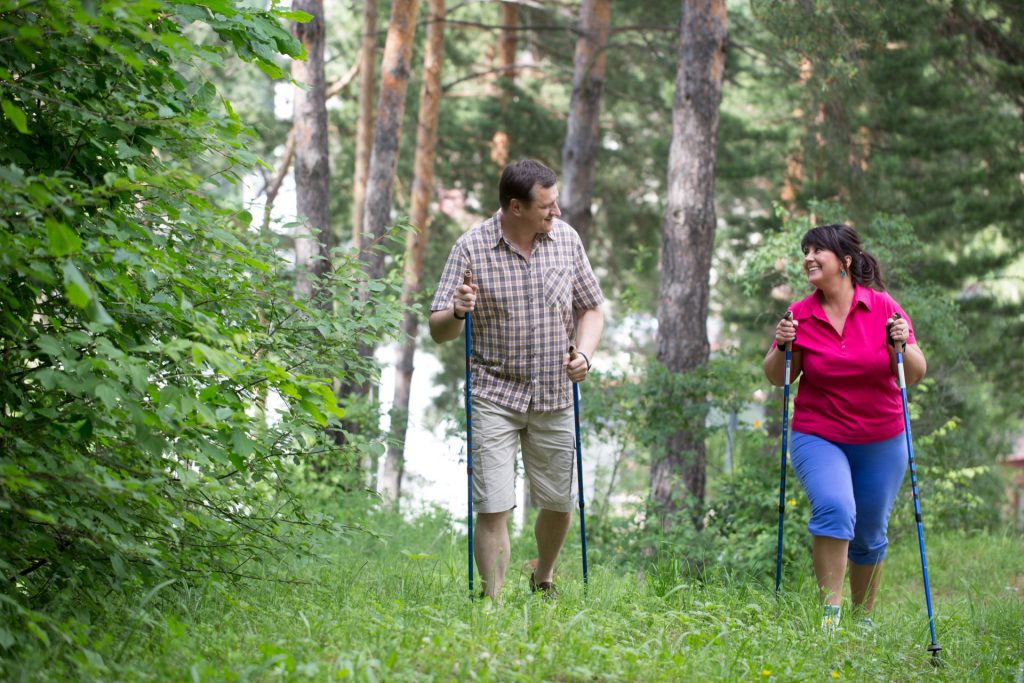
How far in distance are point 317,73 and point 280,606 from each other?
22.6 feet

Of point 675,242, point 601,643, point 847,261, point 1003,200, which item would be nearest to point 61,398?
point 601,643

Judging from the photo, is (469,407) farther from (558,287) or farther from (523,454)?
(558,287)

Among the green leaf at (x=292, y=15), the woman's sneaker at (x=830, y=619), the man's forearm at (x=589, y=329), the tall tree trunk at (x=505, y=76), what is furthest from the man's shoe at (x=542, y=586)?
the tall tree trunk at (x=505, y=76)

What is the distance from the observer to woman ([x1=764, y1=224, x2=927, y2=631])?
16.9 feet

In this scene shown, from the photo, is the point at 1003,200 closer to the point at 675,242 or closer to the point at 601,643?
the point at 675,242

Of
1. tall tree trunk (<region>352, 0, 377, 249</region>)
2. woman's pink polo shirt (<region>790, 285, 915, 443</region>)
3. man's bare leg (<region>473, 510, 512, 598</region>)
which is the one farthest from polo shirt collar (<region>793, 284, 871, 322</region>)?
tall tree trunk (<region>352, 0, 377, 249</region>)

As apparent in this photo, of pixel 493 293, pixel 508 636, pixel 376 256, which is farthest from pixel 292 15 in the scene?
pixel 376 256

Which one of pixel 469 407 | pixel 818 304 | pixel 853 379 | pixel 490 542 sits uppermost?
pixel 818 304

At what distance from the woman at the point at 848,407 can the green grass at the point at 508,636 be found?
0.34 m

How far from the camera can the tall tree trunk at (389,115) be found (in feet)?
42.1

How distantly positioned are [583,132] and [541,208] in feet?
30.6

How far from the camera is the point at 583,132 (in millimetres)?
13945

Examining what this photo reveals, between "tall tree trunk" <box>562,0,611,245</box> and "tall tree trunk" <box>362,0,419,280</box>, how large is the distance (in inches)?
89.3

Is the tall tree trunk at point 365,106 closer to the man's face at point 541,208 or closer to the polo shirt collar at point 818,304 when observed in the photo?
the polo shirt collar at point 818,304
